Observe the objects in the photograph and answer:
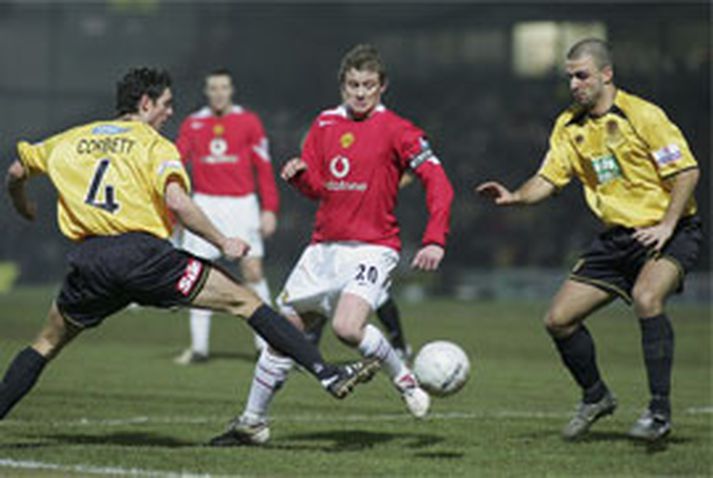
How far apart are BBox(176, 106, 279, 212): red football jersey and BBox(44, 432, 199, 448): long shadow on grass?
609cm

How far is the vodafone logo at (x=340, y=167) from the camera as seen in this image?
8914 mm

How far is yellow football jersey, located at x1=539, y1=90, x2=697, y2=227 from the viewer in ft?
28.7

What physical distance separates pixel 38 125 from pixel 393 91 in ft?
20.3

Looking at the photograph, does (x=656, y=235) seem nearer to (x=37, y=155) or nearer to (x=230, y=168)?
(x=37, y=155)

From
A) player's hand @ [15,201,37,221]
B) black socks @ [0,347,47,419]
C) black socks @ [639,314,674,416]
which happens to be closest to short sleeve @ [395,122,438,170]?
black socks @ [639,314,674,416]

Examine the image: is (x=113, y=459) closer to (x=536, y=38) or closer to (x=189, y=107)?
(x=189, y=107)

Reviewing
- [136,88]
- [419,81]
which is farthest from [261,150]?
[419,81]

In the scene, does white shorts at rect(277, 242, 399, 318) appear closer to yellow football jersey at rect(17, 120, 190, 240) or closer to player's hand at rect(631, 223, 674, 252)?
yellow football jersey at rect(17, 120, 190, 240)

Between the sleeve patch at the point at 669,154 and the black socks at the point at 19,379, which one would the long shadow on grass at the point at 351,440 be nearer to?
the black socks at the point at 19,379

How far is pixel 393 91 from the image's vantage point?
25500 millimetres

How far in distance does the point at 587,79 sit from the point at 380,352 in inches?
81.1

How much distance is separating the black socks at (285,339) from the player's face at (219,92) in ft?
22.4

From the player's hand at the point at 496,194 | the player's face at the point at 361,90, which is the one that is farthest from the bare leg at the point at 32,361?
the player's hand at the point at 496,194

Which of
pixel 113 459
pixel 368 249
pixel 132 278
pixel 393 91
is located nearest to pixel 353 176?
pixel 368 249
